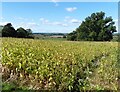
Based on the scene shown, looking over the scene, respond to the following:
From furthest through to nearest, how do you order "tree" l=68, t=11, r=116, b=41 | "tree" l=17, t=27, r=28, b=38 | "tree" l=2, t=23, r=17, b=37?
1. "tree" l=68, t=11, r=116, b=41
2. "tree" l=17, t=27, r=28, b=38
3. "tree" l=2, t=23, r=17, b=37

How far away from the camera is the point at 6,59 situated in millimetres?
7496

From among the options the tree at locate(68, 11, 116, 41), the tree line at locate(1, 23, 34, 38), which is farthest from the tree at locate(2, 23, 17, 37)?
the tree at locate(68, 11, 116, 41)

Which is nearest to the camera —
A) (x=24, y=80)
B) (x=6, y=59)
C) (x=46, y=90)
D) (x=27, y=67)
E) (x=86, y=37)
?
(x=46, y=90)

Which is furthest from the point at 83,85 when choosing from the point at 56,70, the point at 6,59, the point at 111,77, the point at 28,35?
the point at 28,35

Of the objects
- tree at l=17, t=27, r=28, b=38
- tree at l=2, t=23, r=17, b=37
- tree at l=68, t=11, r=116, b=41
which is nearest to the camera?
tree at l=2, t=23, r=17, b=37

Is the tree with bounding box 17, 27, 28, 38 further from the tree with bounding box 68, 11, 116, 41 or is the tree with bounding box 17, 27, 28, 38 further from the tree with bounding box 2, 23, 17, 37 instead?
the tree with bounding box 68, 11, 116, 41

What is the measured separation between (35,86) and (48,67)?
787mm

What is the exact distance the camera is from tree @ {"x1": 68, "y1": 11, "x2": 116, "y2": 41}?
60766mm

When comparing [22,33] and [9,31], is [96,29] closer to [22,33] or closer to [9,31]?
[22,33]

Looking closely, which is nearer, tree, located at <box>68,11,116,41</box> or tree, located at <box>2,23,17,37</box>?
tree, located at <box>2,23,17,37</box>

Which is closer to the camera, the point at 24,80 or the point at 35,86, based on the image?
the point at 35,86

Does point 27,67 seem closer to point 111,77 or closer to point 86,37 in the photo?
point 111,77

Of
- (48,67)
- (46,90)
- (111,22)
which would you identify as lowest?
(46,90)

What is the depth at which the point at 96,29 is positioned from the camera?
64.3 metres
